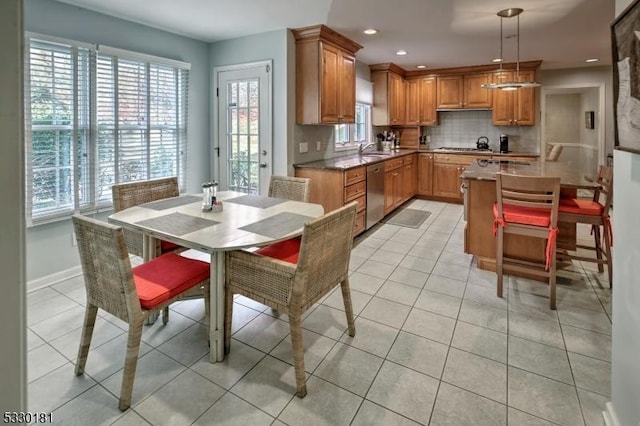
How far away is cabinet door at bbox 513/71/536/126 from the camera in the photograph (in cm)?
585

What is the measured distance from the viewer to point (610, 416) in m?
1.52

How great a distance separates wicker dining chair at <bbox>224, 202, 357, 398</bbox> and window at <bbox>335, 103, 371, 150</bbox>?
3401mm

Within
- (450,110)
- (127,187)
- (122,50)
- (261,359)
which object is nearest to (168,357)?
(261,359)

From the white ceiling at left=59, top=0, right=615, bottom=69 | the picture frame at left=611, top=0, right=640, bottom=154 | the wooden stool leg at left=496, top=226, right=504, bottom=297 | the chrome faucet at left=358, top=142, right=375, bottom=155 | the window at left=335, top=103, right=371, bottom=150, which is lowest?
the wooden stool leg at left=496, top=226, right=504, bottom=297

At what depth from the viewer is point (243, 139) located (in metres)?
4.33

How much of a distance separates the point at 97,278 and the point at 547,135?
936cm

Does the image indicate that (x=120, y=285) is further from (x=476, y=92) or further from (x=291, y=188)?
(x=476, y=92)

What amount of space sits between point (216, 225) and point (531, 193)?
242 centimetres

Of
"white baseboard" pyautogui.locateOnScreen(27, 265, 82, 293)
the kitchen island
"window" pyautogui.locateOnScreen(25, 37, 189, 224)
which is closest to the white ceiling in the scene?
"window" pyautogui.locateOnScreen(25, 37, 189, 224)

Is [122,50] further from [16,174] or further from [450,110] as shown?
[450,110]

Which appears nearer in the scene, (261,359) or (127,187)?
(261,359)

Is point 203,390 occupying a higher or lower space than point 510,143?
lower

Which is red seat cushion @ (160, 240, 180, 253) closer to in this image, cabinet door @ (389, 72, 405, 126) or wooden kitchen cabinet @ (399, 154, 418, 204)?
wooden kitchen cabinet @ (399, 154, 418, 204)

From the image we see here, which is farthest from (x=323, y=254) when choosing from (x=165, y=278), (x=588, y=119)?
(x=588, y=119)
